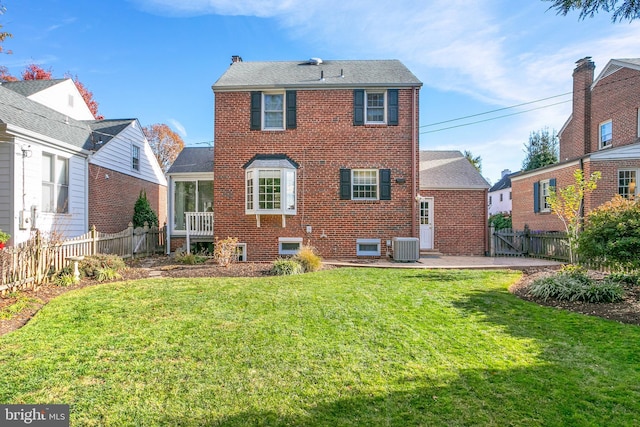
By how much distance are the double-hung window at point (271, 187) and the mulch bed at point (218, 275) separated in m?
2.57

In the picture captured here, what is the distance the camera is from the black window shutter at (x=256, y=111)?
1272 cm

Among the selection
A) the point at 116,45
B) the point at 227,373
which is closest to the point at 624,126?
the point at 227,373

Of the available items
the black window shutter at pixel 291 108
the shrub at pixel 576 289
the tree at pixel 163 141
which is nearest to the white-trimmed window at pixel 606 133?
the shrub at pixel 576 289

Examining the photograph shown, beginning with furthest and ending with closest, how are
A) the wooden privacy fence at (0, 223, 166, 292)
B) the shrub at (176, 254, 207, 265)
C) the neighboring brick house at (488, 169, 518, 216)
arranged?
the neighboring brick house at (488, 169, 518, 216), the shrub at (176, 254, 207, 265), the wooden privacy fence at (0, 223, 166, 292)

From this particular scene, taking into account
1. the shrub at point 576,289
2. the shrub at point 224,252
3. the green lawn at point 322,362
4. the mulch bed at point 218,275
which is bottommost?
the green lawn at point 322,362

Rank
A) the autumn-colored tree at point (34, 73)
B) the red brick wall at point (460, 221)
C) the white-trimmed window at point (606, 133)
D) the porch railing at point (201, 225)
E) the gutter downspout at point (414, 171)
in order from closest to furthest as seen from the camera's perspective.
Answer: the gutter downspout at point (414, 171) → the porch railing at point (201, 225) → the red brick wall at point (460, 221) → the white-trimmed window at point (606, 133) → the autumn-colored tree at point (34, 73)

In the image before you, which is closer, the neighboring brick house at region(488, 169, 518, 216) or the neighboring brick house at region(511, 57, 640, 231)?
the neighboring brick house at region(511, 57, 640, 231)

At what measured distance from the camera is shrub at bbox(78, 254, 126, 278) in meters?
8.92

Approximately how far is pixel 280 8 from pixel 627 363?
11.8m

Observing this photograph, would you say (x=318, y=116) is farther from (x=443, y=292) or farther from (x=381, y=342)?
(x=381, y=342)

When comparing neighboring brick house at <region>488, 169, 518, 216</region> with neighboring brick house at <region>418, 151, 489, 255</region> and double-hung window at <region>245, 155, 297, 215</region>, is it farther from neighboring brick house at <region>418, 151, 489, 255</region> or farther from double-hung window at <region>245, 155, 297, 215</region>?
double-hung window at <region>245, 155, 297, 215</region>

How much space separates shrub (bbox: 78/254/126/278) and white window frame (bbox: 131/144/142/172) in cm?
918

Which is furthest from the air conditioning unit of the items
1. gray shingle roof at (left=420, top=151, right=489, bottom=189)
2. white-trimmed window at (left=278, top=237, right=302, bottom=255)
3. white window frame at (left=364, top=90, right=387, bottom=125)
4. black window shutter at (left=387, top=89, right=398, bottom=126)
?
white window frame at (left=364, top=90, right=387, bottom=125)

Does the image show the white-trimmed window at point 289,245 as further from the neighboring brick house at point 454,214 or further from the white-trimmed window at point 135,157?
the white-trimmed window at point 135,157
